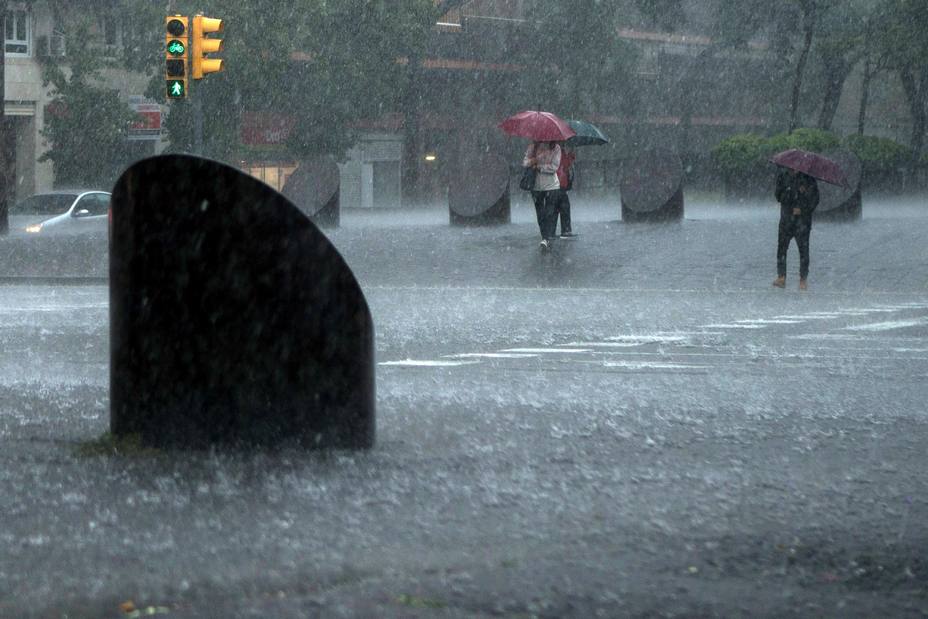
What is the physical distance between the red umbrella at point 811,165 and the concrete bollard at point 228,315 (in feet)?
43.3

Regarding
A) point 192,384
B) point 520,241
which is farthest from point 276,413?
point 520,241

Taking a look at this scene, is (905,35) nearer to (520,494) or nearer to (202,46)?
(202,46)

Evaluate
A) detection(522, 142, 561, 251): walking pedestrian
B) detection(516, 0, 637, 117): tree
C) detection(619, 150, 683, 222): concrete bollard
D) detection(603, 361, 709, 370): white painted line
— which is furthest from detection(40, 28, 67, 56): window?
detection(603, 361, 709, 370): white painted line

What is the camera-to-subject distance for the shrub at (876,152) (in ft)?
110

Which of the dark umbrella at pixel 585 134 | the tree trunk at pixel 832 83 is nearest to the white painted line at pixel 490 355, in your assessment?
the dark umbrella at pixel 585 134

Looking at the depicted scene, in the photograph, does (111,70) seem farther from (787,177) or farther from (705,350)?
(705,350)

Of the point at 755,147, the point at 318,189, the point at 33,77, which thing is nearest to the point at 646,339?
the point at 318,189

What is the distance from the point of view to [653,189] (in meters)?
26.5

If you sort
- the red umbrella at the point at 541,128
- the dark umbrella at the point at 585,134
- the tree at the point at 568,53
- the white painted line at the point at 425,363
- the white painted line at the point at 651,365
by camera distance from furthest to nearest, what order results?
1. the tree at the point at 568,53
2. the dark umbrella at the point at 585,134
3. the red umbrella at the point at 541,128
4. the white painted line at the point at 425,363
5. the white painted line at the point at 651,365

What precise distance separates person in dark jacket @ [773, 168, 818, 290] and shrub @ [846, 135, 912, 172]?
1496 cm

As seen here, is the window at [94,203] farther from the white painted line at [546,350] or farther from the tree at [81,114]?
the white painted line at [546,350]

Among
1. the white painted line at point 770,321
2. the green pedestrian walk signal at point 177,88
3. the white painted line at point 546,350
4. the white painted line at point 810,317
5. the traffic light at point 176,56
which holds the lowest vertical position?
the white painted line at point 810,317

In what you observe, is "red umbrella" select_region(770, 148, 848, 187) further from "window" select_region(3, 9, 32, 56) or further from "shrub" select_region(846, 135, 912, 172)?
"window" select_region(3, 9, 32, 56)

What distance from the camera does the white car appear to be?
32.0 meters
